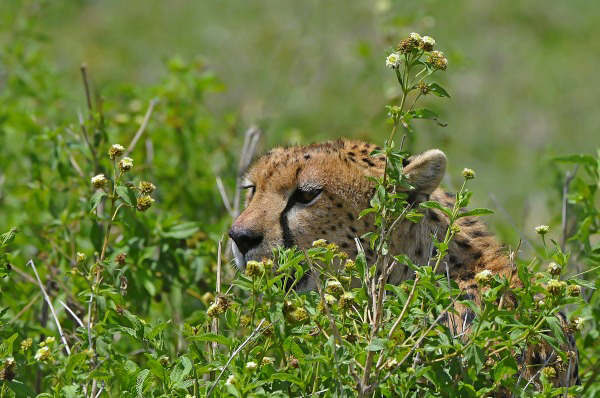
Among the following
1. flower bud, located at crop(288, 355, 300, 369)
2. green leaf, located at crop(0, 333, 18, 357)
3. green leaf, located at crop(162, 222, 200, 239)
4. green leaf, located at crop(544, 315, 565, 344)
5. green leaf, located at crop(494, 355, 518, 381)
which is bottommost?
green leaf, located at crop(0, 333, 18, 357)

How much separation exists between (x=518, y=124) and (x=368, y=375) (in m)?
7.59

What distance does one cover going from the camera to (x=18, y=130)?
4719 mm

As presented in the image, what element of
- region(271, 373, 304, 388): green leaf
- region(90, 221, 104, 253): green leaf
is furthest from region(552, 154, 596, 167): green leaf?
region(90, 221, 104, 253): green leaf

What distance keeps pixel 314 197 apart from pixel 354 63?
553 centimetres

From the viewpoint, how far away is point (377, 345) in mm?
2324

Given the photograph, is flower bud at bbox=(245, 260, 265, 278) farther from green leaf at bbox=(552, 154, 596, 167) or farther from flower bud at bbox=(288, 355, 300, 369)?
green leaf at bbox=(552, 154, 596, 167)

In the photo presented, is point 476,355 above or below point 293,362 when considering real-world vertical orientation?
above

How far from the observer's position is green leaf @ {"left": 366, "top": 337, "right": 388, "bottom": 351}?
7.57 ft

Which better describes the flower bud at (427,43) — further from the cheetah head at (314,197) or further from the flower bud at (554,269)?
the cheetah head at (314,197)

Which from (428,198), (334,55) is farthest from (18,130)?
(334,55)

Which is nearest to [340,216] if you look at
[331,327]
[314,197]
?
[314,197]

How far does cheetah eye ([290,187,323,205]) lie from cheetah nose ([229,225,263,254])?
1.06ft

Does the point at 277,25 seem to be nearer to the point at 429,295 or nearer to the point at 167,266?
the point at 167,266

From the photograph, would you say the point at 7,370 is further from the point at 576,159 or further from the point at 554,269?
the point at 576,159
